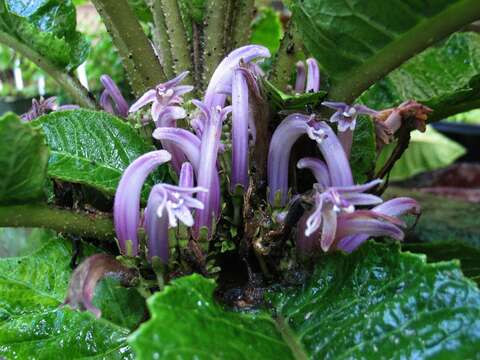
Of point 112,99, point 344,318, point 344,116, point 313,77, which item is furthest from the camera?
point 112,99

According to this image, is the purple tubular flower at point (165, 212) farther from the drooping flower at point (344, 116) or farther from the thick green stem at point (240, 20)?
the thick green stem at point (240, 20)

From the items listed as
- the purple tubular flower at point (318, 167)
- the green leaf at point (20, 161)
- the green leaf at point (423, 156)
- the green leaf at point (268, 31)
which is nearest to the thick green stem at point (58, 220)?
the green leaf at point (20, 161)

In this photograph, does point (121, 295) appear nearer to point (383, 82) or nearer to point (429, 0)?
point (429, 0)

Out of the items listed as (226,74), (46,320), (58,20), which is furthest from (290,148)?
(58,20)

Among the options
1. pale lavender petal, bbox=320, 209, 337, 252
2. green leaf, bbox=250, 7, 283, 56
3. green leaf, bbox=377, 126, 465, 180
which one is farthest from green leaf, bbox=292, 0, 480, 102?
green leaf, bbox=377, 126, 465, 180

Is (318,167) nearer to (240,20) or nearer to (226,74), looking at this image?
(226,74)

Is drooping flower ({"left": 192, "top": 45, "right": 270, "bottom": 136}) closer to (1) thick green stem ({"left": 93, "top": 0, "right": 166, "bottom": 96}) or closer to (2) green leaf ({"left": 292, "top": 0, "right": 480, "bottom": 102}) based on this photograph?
(2) green leaf ({"left": 292, "top": 0, "right": 480, "bottom": 102})

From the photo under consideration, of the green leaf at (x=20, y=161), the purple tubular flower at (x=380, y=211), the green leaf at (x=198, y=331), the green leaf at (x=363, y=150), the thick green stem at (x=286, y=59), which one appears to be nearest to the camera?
the green leaf at (x=198, y=331)
